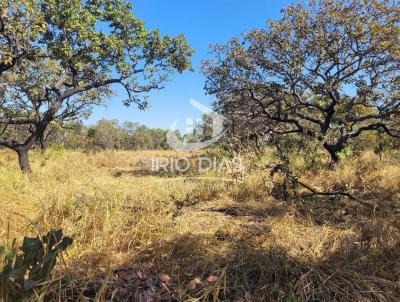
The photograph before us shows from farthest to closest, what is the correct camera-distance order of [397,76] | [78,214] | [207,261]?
[397,76] → [78,214] → [207,261]

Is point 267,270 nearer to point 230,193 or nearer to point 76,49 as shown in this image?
point 230,193

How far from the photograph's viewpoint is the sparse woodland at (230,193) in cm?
258

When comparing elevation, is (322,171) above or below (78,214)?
above

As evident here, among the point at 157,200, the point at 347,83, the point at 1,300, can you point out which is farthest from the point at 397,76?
the point at 1,300

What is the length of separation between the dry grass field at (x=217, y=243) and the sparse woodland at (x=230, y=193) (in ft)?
0.05

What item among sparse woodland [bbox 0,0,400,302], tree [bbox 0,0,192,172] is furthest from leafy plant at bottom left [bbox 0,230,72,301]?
tree [bbox 0,0,192,172]

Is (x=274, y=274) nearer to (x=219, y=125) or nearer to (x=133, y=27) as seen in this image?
(x=133, y=27)

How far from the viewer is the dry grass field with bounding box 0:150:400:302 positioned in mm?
2537

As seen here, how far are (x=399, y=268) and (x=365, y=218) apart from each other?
1.29 m

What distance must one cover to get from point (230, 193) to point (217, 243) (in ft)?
8.07

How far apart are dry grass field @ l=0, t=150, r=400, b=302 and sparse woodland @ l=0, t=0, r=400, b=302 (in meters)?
0.02

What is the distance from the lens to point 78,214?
399cm

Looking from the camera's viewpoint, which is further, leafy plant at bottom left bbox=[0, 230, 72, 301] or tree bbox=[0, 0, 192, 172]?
tree bbox=[0, 0, 192, 172]

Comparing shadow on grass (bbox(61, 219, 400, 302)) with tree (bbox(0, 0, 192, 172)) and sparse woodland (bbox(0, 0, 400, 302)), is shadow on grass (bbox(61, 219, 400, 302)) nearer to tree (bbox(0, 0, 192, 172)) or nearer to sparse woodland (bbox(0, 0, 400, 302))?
sparse woodland (bbox(0, 0, 400, 302))
